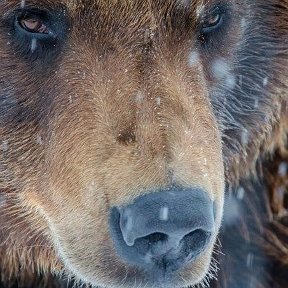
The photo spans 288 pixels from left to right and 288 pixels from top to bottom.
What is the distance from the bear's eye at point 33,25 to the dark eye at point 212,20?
702mm

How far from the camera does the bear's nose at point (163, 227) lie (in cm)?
303

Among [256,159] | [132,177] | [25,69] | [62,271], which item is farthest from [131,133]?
[256,159]

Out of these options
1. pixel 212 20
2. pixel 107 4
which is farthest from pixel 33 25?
pixel 212 20

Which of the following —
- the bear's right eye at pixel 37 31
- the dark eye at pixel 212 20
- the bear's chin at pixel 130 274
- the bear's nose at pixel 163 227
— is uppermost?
the bear's right eye at pixel 37 31

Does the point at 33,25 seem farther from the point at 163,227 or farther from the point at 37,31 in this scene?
the point at 163,227

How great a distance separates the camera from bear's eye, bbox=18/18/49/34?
3439mm

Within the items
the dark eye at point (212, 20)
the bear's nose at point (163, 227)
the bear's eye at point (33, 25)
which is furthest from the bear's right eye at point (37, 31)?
the bear's nose at point (163, 227)

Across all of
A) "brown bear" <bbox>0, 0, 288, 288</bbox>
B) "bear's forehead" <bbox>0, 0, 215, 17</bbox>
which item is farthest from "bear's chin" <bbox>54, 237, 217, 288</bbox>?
"bear's forehead" <bbox>0, 0, 215, 17</bbox>

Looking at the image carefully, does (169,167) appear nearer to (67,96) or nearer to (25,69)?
(67,96)

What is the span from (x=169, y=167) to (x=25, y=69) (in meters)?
0.85

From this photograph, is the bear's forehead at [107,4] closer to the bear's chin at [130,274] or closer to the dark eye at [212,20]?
the dark eye at [212,20]

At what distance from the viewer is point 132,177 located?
3.08 meters

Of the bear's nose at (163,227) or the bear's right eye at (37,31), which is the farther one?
the bear's right eye at (37,31)

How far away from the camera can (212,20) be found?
3.75 meters
